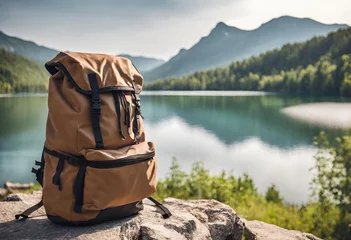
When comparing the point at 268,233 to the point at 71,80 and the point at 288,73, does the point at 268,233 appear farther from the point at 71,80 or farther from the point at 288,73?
the point at 288,73

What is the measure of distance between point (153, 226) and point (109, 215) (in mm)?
369

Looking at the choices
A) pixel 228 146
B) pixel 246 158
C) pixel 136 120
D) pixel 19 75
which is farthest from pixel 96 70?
pixel 19 75

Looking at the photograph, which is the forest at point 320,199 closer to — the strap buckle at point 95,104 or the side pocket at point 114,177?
the side pocket at point 114,177

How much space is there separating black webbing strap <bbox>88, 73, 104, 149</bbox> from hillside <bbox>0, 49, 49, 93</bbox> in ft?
328

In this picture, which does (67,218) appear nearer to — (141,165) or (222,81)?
(141,165)

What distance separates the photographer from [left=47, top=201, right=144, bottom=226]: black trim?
109 inches

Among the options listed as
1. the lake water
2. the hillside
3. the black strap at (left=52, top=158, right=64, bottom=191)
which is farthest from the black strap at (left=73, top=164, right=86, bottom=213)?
the hillside

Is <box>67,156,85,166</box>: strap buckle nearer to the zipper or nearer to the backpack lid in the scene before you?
the zipper

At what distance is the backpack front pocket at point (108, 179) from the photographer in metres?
2.65

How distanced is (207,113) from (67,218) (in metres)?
51.2

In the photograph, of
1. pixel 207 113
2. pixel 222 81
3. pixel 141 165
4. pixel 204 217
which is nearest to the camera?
pixel 141 165

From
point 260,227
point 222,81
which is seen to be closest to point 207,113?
point 260,227

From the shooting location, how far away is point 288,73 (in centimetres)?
9512

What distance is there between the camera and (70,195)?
8.80 feet
